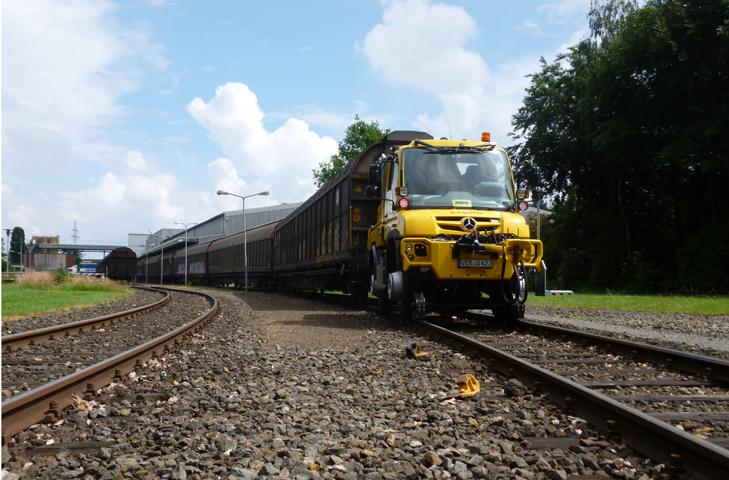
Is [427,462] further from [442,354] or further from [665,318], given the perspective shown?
[665,318]

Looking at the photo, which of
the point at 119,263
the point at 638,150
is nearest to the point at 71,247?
the point at 119,263

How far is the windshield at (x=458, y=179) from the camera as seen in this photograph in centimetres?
1097

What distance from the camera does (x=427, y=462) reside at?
364cm

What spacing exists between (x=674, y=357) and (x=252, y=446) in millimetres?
4519

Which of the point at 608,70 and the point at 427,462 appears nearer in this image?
the point at 427,462

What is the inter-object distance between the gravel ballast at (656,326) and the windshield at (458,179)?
2806 millimetres

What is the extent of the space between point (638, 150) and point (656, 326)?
2019cm

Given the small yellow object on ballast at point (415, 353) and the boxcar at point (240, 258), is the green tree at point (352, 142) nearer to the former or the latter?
the boxcar at point (240, 258)

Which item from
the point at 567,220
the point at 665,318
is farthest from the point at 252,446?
the point at 567,220

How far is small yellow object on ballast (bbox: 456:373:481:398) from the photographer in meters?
5.25

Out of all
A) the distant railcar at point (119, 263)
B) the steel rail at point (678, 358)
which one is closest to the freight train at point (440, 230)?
the steel rail at point (678, 358)

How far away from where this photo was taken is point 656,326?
12.2m

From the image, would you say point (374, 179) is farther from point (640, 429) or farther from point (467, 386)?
point (640, 429)

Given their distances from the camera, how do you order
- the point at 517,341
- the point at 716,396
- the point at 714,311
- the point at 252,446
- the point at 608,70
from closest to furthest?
the point at 252,446
the point at 716,396
the point at 517,341
the point at 714,311
the point at 608,70
